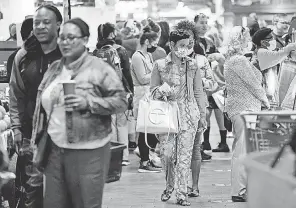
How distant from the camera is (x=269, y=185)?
362 cm

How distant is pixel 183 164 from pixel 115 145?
266 cm

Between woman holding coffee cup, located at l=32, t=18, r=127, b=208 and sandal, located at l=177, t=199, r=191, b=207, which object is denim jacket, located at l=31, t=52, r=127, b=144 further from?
sandal, located at l=177, t=199, r=191, b=207

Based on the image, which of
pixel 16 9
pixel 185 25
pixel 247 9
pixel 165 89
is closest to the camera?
pixel 165 89

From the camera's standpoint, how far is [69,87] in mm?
5430

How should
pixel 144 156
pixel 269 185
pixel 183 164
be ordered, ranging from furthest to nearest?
pixel 144 156, pixel 183 164, pixel 269 185

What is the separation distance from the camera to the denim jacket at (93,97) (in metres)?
→ 5.53

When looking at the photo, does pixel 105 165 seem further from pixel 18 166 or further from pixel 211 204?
pixel 211 204

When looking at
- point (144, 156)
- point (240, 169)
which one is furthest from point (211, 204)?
point (144, 156)

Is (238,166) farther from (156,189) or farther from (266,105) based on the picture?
(156,189)

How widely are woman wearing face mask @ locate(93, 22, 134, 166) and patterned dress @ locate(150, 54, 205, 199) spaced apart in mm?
2686

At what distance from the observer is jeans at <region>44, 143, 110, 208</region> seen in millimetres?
5512

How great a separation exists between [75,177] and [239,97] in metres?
3.79

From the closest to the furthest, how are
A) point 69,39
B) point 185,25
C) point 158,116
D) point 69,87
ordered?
point 69,87, point 69,39, point 158,116, point 185,25

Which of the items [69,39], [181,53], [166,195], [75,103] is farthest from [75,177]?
[166,195]
